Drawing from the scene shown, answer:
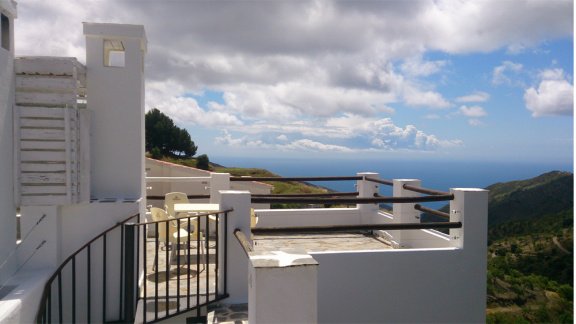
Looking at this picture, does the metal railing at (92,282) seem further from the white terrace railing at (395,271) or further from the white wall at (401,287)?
the white wall at (401,287)

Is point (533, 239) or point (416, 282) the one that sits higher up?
point (416, 282)

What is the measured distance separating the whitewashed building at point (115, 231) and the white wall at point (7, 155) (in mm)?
12

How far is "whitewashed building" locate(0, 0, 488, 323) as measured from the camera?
14.5ft

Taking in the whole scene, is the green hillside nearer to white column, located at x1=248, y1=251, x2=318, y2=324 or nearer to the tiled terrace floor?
the tiled terrace floor

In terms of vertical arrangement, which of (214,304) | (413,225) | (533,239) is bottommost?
(533,239)

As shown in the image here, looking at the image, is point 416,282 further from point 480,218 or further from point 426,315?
point 480,218

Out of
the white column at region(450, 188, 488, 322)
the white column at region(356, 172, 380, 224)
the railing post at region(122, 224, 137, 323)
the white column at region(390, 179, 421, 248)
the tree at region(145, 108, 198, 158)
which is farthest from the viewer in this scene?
the tree at region(145, 108, 198, 158)

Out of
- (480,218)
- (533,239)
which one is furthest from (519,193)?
(480,218)

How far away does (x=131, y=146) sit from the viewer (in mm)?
5512

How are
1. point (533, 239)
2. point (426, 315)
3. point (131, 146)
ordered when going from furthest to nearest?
point (533, 239) → point (131, 146) → point (426, 315)

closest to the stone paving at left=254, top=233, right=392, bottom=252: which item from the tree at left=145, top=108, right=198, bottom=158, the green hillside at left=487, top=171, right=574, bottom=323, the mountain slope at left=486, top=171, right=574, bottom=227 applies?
the green hillside at left=487, top=171, right=574, bottom=323

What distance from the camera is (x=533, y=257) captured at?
1933 cm

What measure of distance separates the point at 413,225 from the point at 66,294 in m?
4.15

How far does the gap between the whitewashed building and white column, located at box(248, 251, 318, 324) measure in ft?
4.33
